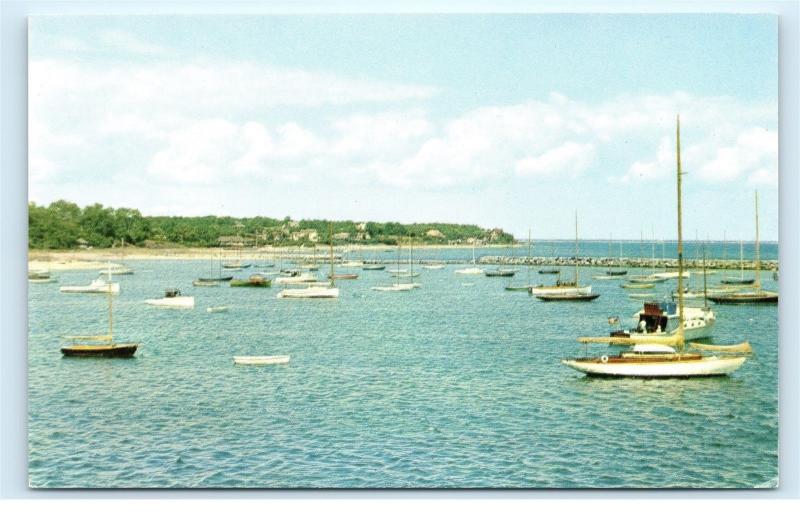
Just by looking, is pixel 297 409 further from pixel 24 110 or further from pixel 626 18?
pixel 626 18

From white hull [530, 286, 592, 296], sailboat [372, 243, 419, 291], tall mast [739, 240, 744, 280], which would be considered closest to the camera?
tall mast [739, 240, 744, 280]

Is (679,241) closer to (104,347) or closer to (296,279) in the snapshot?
(296,279)

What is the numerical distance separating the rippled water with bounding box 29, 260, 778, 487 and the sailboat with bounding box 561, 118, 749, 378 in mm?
93

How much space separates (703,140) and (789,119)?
1.77 ft

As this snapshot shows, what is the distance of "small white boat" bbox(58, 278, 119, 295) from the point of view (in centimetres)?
544

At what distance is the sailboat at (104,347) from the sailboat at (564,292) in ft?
13.7

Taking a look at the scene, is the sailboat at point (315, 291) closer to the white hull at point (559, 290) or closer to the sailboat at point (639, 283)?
the white hull at point (559, 290)

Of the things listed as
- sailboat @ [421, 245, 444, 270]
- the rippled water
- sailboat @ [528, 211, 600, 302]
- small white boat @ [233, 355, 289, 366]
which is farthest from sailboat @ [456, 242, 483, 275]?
small white boat @ [233, 355, 289, 366]

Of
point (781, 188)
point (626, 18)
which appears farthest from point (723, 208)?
point (626, 18)

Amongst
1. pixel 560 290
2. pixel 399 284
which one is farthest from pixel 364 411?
pixel 560 290

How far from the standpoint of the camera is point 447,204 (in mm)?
5789

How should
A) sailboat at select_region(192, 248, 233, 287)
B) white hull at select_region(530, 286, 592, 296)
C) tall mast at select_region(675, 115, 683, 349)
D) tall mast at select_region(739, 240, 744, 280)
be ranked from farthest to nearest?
1. white hull at select_region(530, 286, 592, 296)
2. sailboat at select_region(192, 248, 233, 287)
3. tall mast at select_region(675, 115, 683, 349)
4. tall mast at select_region(739, 240, 744, 280)

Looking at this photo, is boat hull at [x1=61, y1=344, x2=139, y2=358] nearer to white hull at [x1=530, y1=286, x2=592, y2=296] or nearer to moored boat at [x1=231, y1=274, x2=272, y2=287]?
moored boat at [x1=231, y1=274, x2=272, y2=287]
